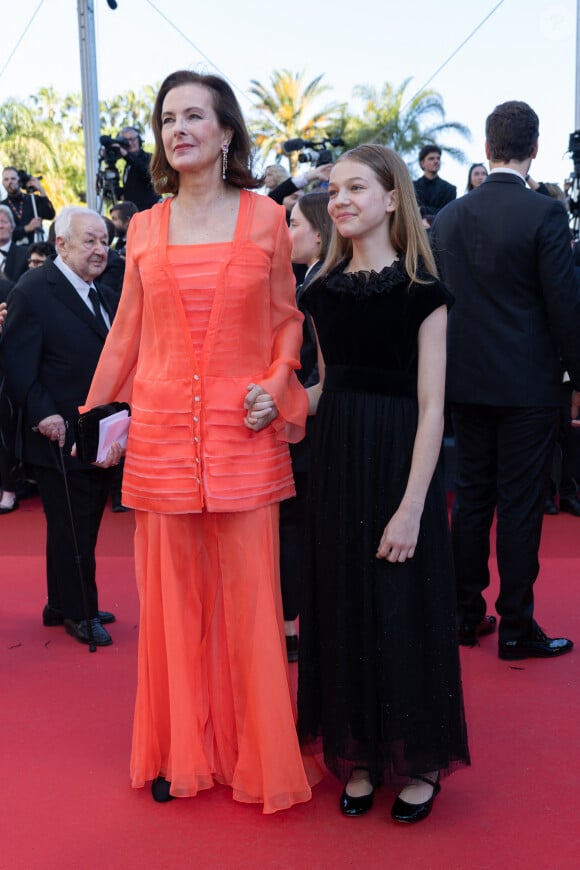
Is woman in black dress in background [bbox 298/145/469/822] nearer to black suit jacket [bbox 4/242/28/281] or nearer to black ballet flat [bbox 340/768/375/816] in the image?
black ballet flat [bbox 340/768/375/816]

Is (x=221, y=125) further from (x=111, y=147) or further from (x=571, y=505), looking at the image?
(x=111, y=147)

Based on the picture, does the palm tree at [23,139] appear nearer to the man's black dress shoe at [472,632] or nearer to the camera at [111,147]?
the camera at [111,147]

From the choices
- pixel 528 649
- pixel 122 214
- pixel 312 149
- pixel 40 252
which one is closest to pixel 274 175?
pixel 312 149

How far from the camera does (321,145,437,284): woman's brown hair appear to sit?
2.46 metres

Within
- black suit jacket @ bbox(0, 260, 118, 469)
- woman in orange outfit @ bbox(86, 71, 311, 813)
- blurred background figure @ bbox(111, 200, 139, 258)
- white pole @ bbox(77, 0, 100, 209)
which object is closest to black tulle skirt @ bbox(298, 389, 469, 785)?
woman in orange outfit @ bbox(86, 71, 311, 813)

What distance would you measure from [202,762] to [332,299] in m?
1.28

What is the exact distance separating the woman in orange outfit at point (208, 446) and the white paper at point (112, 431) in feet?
0.12

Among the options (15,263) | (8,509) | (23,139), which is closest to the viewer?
(8,509)

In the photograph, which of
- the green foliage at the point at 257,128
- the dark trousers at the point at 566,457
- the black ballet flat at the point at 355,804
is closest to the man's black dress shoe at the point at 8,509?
the dark trousers at the point at 566,457

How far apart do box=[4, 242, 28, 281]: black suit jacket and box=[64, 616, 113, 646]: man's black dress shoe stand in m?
4.20

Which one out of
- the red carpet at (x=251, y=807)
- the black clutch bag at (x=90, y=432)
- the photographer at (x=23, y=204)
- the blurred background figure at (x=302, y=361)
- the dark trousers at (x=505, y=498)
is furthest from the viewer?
the photographer at (x=23, y=204)

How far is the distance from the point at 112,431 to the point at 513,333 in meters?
1.71

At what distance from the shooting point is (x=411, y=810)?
2.53 metres

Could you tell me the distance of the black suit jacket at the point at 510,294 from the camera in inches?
140
